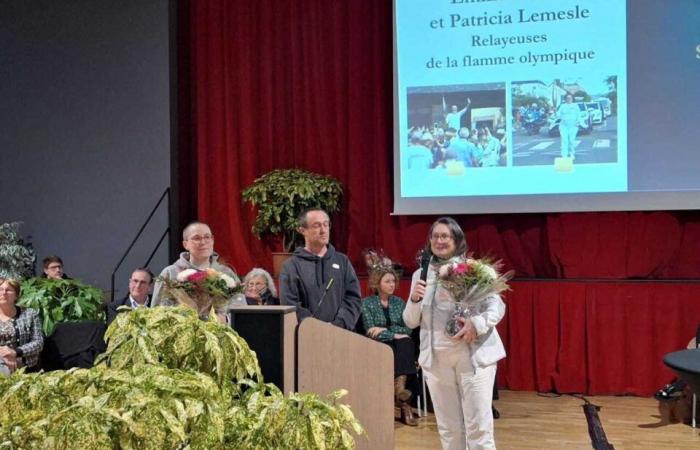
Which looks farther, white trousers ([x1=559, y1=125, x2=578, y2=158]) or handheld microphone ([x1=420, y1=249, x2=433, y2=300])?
white trousers ([x1=559, y1=125, x2=578, y2=158])

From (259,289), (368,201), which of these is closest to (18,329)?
(259,289)

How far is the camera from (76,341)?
16.4 ft

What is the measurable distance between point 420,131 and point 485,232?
1.01 meters

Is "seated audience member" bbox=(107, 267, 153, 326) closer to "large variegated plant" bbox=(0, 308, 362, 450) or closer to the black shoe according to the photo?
the black shoe

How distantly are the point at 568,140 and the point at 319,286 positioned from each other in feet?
10.5

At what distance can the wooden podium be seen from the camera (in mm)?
1933

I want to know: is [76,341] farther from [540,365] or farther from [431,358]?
[540,365]

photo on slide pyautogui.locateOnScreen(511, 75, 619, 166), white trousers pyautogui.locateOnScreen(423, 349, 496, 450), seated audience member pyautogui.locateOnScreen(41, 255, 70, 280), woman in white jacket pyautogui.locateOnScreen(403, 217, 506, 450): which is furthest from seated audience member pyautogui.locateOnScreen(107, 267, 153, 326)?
photo on slide pyautogui.locateOnScreen(511, 75, 619, 166)

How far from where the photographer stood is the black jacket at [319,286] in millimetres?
3801

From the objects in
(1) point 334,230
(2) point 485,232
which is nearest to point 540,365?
(2) point 485,232

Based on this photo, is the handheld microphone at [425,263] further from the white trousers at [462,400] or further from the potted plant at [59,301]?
the potted plant at [59,301]

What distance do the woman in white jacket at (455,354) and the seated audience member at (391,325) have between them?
185 centimetres

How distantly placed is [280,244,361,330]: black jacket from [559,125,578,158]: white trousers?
3.01 meters

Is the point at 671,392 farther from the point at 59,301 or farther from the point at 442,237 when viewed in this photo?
the point at 59,301
